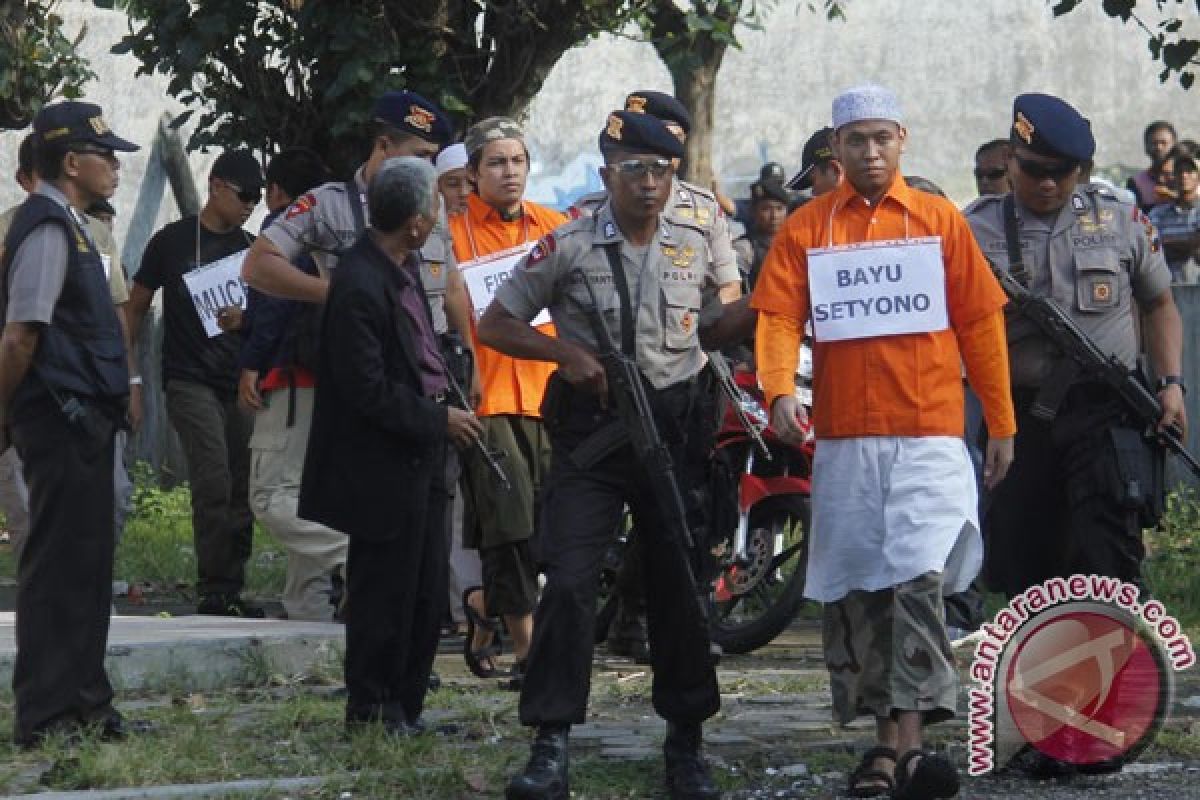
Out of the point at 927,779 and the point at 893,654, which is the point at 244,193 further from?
the point at 927,779

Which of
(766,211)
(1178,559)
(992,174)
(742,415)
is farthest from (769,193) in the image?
(742,415)

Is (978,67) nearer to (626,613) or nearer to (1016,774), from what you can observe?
(626,613)

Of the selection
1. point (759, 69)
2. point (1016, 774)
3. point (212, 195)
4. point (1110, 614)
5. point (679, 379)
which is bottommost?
point (1016, 774)

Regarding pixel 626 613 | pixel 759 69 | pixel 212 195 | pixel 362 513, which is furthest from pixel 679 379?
pixel 759 69

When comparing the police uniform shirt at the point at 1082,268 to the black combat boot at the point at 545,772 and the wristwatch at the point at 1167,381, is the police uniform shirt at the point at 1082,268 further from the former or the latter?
the black combat boot at the point at 545,772

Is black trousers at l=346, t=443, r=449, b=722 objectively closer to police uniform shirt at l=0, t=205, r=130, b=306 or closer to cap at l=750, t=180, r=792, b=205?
police uniform shirt at l=0, t=205, r=130, b=306

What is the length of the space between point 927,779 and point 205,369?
609 cm

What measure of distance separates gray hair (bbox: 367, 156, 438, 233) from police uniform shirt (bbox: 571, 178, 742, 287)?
0.51m

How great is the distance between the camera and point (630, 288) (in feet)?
24.0

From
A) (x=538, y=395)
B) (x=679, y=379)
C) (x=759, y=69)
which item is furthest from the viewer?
(x=759, y=69)

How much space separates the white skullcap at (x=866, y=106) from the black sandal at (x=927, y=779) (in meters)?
1.79

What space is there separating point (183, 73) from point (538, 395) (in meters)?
3.41

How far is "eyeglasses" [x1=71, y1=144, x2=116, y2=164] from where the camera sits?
796 cm

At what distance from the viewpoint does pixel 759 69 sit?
26.6m
